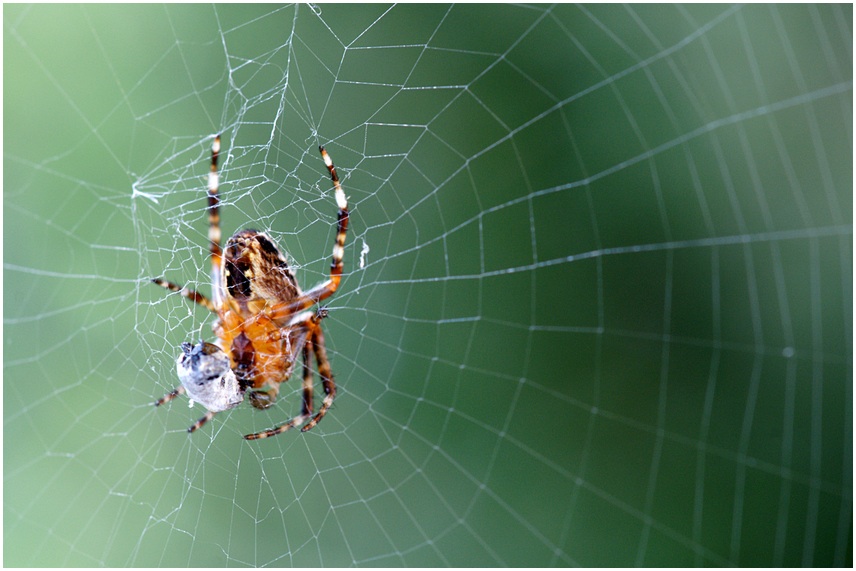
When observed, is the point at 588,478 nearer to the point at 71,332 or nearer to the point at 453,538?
the point at 453,538

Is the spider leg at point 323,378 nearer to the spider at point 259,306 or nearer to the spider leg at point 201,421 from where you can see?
the spider at point 259,306

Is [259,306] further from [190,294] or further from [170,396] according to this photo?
[170,396]

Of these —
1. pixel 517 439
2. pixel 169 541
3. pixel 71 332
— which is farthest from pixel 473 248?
pixel 71 332

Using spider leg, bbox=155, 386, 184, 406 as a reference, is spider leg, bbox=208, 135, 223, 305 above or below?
above

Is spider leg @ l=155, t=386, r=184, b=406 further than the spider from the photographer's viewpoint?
Yes

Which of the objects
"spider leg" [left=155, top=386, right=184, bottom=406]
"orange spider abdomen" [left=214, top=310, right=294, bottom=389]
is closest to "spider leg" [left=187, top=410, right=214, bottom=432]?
"spider leg" [left=155, top=386, right=184, bottom=406]

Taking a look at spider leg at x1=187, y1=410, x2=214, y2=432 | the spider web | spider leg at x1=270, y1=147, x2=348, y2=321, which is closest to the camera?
spider leg at x1=270, y1=147, x2=348, y2=321

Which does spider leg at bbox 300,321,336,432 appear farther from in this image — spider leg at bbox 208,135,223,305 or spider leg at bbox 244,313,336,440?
spider leg at bbox 208,135,223,305
